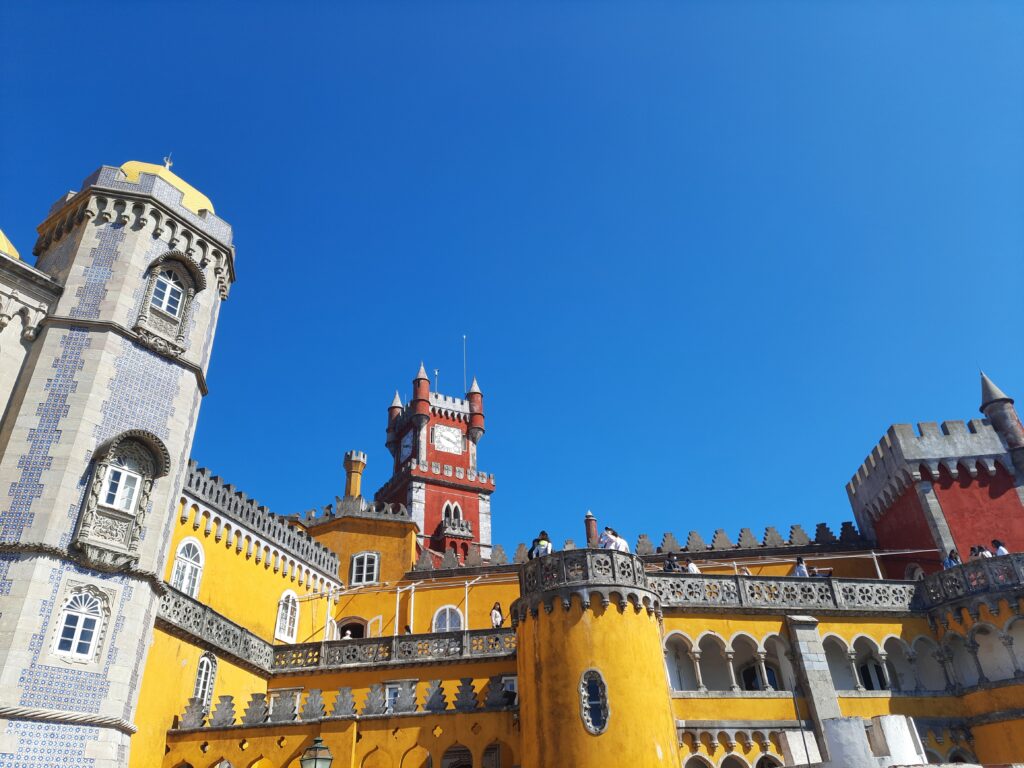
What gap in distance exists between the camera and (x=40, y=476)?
56.6 feet

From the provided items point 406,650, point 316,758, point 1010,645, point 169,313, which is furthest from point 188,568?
point 1010,645

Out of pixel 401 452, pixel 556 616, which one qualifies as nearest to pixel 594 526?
pixel 401 452

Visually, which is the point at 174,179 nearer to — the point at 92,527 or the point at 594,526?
the point at 92,527

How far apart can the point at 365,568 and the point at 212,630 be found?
11.5 metres

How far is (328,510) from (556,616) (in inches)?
761

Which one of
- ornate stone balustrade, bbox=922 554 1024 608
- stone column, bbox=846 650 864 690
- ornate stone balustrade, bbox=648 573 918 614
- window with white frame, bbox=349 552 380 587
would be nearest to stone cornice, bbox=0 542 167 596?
ornate stone balustrade, bbox=648 573 918 614

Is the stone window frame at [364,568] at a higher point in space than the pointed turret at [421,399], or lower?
lower

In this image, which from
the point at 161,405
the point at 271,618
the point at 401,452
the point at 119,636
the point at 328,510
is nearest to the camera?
the point at 119,636

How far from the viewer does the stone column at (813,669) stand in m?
20.3

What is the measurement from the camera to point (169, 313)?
2145 cm

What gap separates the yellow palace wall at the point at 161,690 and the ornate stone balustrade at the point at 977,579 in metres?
21.6

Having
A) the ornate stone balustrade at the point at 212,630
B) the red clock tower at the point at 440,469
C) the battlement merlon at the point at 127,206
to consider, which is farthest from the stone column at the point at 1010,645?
the red clock tower at the point at 440,469

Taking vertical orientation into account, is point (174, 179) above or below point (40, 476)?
above

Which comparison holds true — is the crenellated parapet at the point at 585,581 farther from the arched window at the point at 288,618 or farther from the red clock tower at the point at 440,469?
the red clock tower at the point at 440,469
